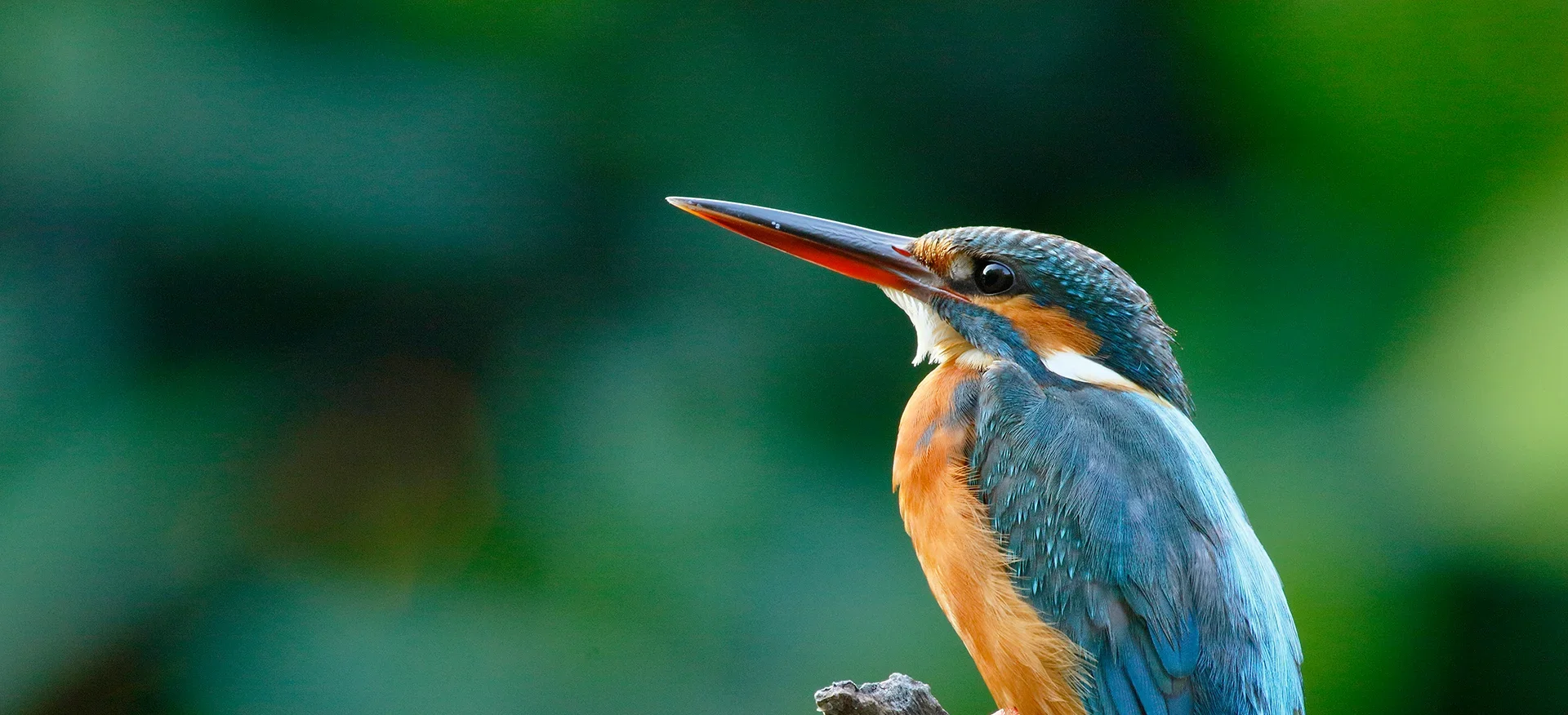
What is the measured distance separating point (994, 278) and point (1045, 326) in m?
0.10

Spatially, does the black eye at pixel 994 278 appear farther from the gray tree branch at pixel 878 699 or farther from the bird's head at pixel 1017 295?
the gray tree branch at pixel 878 699

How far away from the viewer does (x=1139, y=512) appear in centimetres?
139

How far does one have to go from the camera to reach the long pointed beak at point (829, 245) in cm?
165

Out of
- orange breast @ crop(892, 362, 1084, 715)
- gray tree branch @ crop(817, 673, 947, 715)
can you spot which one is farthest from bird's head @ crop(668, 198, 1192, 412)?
gray tree branch @ crop(817, 673, 947, 715)

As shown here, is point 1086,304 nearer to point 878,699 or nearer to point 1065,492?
point 1065,492

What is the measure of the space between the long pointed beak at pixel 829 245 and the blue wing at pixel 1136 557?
25cm

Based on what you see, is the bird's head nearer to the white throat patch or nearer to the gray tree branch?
the white throat patch

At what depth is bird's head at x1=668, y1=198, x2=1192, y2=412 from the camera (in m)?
1.58

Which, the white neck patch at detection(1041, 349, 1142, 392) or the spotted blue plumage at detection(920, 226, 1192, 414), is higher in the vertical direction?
the spotted blue plumage at detection(920, 226, 1192, 414)

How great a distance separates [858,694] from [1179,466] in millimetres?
500

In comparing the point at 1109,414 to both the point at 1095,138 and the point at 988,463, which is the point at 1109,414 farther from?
the point at 1095,138

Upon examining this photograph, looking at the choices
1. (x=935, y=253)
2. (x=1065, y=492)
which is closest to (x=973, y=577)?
(x=1065, y=492)

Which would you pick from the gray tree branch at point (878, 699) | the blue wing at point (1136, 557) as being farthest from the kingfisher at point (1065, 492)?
the gray tree branch at point (878, 699)

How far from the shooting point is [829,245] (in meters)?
1.65
